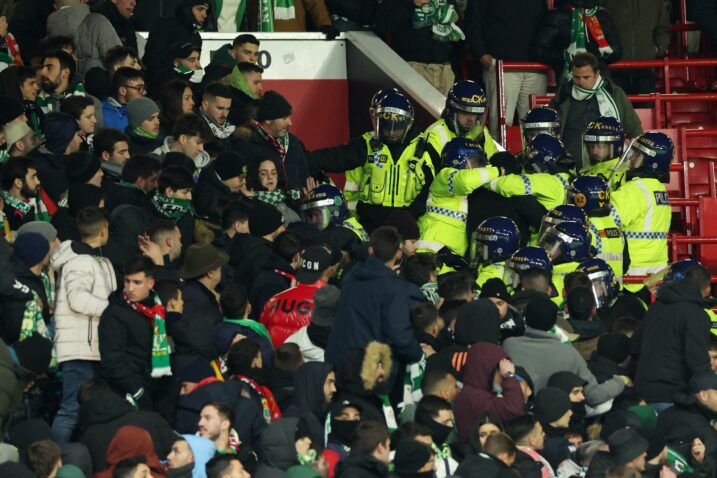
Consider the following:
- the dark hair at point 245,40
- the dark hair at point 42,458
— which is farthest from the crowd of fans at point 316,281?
the dark hair at point 245,40

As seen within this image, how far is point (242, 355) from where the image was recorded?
474 inches

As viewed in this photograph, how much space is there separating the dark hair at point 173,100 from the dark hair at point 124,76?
26 centimetres

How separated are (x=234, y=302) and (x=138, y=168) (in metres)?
1.92

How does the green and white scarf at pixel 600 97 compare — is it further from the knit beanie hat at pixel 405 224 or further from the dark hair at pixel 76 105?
the dark hair at pixel 76 105

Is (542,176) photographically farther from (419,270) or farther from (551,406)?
(551,406)

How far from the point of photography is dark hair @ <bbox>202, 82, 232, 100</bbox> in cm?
1570

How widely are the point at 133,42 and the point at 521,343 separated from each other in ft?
20.4

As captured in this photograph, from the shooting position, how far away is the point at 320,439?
38.1 ft

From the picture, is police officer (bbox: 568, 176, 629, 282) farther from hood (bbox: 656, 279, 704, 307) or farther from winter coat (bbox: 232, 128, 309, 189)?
winter coat (bbox: 232, 128, 309, 189)

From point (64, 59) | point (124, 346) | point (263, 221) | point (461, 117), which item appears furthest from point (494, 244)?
point (124, 346)

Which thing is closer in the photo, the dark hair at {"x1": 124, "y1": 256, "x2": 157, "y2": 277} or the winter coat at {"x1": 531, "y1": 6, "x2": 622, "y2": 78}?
the dark hair at {"x1": 124, "y1": 256, "x2": 157, "y2": 277}

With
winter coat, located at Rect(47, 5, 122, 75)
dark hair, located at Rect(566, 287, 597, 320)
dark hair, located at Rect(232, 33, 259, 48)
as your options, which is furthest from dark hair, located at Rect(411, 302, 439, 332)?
dark hair, located at Rect(232, 33, 259, 48)

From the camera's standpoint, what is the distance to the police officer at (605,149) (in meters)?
16.7

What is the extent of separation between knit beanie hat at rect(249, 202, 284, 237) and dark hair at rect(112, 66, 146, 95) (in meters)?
2.14
